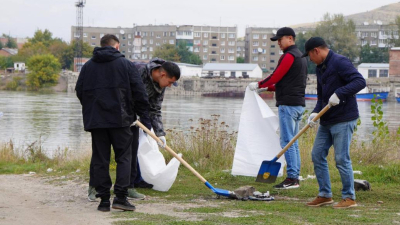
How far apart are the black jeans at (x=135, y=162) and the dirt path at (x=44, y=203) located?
0.58m

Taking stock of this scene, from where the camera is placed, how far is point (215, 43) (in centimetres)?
13988

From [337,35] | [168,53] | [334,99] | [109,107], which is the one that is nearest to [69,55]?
[168,53]

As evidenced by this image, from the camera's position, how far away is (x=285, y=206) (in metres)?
6.43

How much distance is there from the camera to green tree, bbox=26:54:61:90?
81.9m

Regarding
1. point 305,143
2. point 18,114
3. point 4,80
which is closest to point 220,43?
point 4,80

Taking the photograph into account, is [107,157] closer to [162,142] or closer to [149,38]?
[162,142]

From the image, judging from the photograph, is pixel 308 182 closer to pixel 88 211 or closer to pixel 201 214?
pixel 201 214

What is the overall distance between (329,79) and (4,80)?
263 feet

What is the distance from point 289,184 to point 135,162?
1.89 m

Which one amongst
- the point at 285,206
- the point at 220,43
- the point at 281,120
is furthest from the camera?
the point at 220,43

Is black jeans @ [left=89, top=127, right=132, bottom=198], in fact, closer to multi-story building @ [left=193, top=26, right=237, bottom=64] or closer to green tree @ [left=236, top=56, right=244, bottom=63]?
multi-story building @ [left=193, top=26, right=237, bottom=64]

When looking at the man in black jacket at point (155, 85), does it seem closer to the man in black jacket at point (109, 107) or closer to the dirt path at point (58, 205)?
the dirt path at point (58, 205)

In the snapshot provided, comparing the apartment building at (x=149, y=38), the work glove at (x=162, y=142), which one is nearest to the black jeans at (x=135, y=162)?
the work glove at (x=162, y=142)

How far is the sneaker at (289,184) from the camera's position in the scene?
7.74 metres
